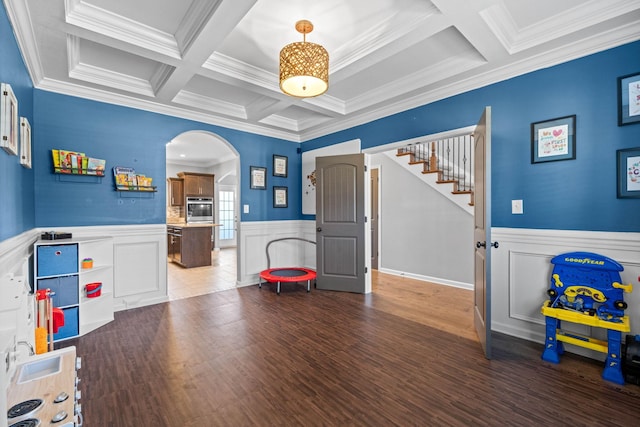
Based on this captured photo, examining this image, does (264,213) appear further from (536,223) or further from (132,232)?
(536,223)

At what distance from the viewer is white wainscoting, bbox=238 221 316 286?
5004mm

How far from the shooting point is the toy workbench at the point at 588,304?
221cm

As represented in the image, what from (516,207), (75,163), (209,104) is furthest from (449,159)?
(75,163)

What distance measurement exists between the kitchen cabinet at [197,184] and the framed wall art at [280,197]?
418 centimetres

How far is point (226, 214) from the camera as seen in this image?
10.3 m

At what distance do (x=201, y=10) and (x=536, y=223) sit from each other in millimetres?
3456

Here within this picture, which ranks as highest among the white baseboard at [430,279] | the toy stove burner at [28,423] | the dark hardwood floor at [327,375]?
the toy stove burner at [28,423]

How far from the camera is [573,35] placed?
249 cm

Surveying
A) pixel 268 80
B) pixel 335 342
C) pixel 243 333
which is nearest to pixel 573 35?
pixel 268 80

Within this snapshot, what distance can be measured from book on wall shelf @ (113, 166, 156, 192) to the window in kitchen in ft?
20.3

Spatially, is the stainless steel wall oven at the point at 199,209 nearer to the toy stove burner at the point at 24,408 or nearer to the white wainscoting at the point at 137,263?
the white wainscoting at the point at 137,263

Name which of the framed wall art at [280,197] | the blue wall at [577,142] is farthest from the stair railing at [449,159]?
the framed wall art at [280,197]

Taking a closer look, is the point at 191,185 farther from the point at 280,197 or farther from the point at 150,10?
the point at 150,10

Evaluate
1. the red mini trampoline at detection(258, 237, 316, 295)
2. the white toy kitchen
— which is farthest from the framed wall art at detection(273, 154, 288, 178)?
the white toy kitchen
